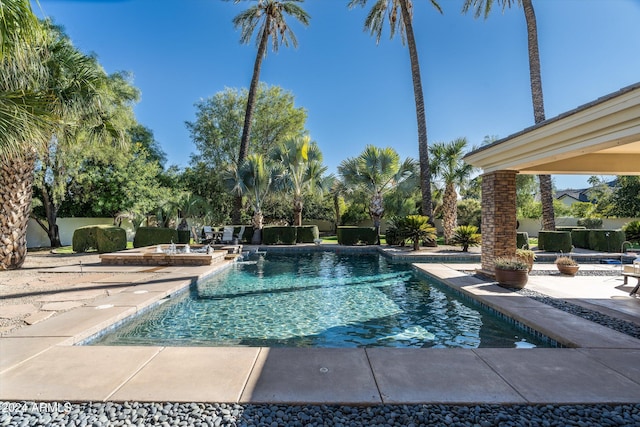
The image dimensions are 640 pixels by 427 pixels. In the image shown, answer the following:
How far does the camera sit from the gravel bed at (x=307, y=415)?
2375 millimetres

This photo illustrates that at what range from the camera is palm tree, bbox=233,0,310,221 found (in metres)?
18.6

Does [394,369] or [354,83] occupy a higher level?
[354,83]

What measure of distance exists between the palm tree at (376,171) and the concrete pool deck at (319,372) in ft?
42.4

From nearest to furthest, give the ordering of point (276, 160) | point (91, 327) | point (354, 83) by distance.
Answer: point (91, 327) → point (276, 160) → point (354, 83)

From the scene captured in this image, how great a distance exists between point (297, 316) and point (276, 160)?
46.6 feet

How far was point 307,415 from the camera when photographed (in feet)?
8.07

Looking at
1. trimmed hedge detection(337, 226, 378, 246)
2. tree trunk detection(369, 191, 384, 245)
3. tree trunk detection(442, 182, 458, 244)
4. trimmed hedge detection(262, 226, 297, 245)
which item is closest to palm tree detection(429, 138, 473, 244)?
tree trunk detection(442, 182, 458, 244)

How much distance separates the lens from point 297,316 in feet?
18.7

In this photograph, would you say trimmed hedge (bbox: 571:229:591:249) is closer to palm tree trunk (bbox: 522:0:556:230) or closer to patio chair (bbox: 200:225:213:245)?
palm tree trunk (bbox: 522:0:556:230)

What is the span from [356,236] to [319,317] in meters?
12.0

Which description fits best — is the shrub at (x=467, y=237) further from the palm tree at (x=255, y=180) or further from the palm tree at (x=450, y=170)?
the palm tree at (x=255, y=180)

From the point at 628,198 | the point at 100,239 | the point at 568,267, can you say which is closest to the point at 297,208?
the point at 100,239

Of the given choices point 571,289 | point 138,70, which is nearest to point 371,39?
point 138,70

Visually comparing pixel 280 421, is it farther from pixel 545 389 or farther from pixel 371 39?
pixel 371 39
